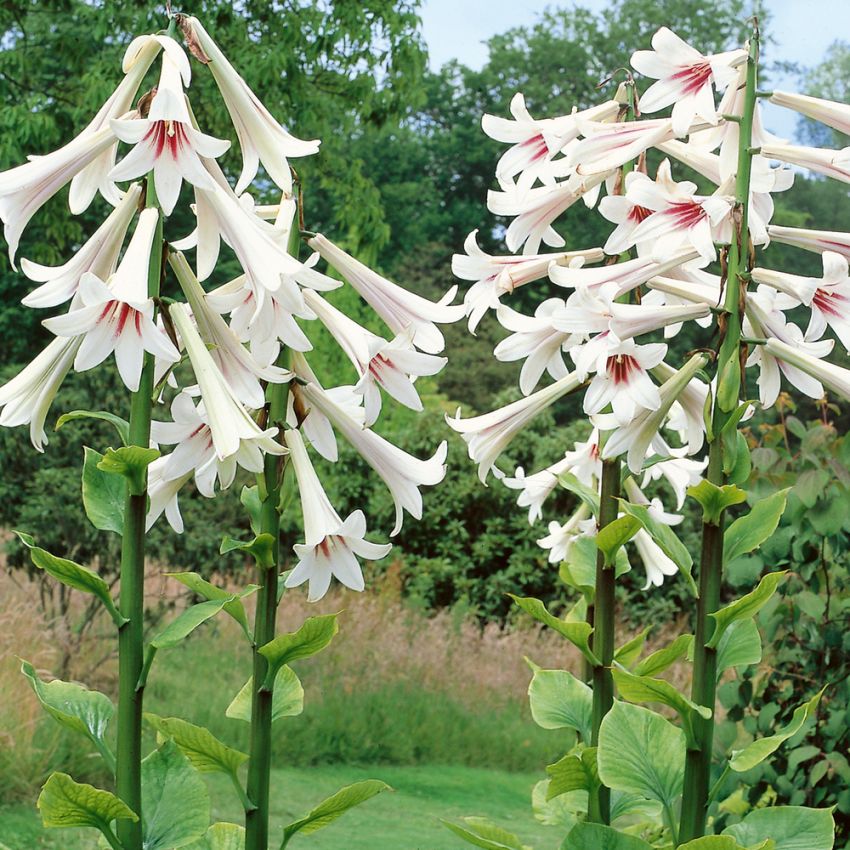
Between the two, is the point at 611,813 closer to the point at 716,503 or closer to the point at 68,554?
the point at 716,503

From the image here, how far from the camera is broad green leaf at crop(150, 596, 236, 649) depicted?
1791 mm

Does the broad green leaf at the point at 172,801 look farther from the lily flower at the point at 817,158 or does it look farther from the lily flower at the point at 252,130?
the lily flower at the point at 817,158

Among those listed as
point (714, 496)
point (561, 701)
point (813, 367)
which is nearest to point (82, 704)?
point (561, 701)

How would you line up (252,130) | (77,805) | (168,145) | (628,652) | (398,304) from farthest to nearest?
(628,652) < (398,304) < (252,130) < (77,805) < (168,145)

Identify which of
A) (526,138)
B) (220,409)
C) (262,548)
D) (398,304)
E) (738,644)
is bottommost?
(738,644)

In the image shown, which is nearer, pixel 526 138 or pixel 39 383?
pixel 39 383

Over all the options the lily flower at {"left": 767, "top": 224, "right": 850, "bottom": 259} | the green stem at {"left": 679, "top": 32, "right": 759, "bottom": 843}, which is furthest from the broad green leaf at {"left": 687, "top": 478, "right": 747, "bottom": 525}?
the lily flower at {"left": 767, "top": 224, "right": 850, "bottom": 259}

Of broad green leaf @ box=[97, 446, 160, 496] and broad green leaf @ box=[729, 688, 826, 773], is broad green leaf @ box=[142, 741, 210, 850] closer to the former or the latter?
broad green leaf @ box=[97, 446, 160, 496]

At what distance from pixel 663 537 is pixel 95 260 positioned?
105cm

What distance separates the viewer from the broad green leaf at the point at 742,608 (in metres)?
1.89

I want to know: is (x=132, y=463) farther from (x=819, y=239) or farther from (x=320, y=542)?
(x=819, y=239)

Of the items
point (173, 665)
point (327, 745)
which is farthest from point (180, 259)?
point (173, 665)

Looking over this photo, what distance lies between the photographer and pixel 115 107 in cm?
185

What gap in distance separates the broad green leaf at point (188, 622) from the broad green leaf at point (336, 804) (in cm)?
47
